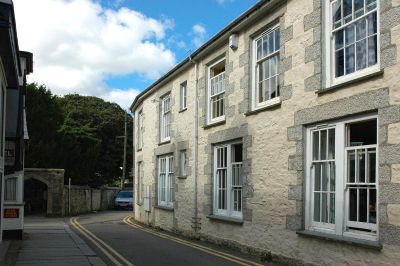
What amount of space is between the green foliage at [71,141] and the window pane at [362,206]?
1214 inches

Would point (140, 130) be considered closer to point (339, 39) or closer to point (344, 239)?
point (339, 39)

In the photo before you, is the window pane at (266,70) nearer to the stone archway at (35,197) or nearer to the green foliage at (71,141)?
the stone archway at (35,197)

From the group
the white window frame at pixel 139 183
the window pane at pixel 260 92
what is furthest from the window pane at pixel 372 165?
the white window frame at pixel 139 183

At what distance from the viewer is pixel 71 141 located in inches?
1608

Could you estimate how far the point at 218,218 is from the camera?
1496 centimetres

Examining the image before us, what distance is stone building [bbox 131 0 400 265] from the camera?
8.70 metres

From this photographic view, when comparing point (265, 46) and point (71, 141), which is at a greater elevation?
point (265, 46)

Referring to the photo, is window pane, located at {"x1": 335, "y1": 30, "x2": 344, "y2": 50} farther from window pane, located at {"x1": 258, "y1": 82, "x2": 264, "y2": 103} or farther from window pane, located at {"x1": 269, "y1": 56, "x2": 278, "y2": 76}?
window pane, located at {"x1": 258, "y1": 82, "x2": 264, "y2": 103}

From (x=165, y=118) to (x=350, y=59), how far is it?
1299cm

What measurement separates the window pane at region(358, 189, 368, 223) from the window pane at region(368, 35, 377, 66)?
7.49 ft

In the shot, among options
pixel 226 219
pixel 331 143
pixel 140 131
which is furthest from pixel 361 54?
pixel 140 131

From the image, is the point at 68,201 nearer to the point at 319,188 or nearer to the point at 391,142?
the point at 319,188

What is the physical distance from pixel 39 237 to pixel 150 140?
7835mm

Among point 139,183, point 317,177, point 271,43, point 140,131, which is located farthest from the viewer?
point 140,131
